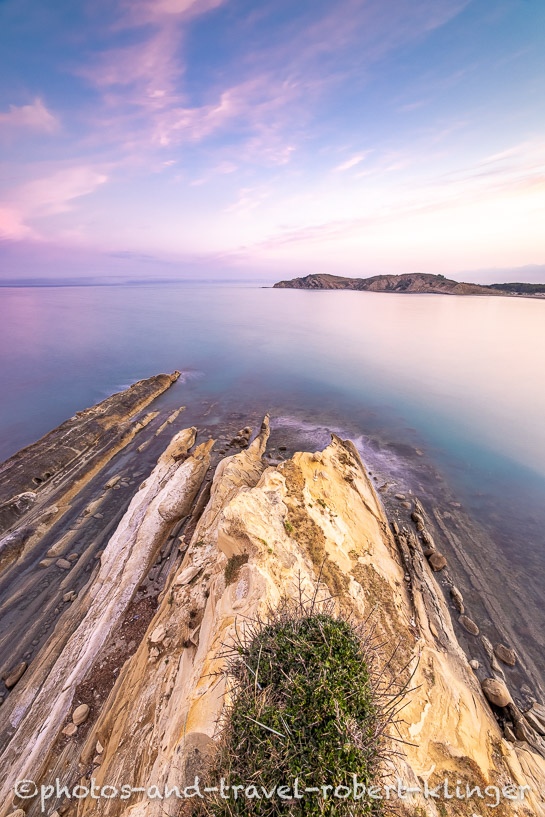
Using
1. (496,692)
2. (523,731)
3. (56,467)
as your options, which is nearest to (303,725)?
(523,731)

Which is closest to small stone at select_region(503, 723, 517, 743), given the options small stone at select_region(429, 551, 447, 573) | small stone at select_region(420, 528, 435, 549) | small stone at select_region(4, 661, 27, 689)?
small stone at select_region(429, 551, 447, 573)

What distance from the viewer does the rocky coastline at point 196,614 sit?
19.0 ft

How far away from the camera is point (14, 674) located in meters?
8.59

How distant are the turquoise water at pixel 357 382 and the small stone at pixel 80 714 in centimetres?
1609

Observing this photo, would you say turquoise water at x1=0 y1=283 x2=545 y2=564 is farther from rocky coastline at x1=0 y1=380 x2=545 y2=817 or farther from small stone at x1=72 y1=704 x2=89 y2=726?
small stone at x1=72 y1=704 x2=89 y2=726

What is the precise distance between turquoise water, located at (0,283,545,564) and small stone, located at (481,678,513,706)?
22.4 feet

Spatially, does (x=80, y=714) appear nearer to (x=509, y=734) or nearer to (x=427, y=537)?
(x=509, y=734)

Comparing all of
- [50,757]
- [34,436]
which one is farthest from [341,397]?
[50,757]

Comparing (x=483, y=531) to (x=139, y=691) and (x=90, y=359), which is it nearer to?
(x=139, y=691)

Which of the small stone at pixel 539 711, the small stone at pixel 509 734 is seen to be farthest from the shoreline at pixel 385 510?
the small stone at pixel 509 734

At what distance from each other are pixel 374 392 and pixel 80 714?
29.6 meters

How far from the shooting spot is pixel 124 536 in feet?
40.9

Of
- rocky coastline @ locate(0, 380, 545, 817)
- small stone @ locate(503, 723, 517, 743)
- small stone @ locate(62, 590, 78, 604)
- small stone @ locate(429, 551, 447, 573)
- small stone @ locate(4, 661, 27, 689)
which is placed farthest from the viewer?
small stone @ locate(429, 551, 447, 573)

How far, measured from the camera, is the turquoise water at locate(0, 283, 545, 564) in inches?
766
